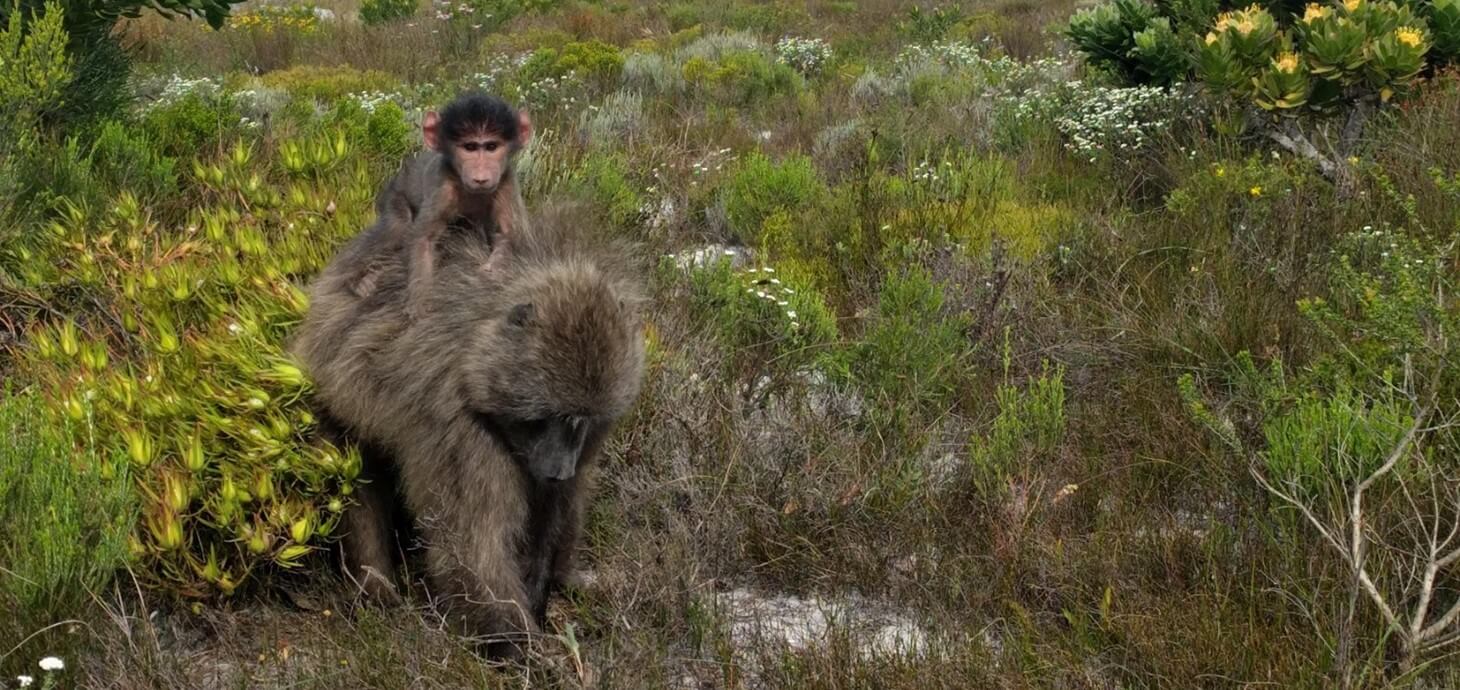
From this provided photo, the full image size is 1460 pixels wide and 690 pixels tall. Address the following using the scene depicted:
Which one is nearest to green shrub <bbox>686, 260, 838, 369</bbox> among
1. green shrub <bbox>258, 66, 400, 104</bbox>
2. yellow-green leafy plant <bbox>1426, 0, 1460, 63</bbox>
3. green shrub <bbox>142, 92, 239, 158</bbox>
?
green shrub <bbox>142, 92, 239, 158</bbox>

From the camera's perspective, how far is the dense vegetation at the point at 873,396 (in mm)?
2637

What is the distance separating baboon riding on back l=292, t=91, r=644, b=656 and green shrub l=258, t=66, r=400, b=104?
7877 millimetres

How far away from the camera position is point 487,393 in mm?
2553

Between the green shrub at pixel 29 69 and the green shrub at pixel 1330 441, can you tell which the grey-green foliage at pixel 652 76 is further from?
the green shrub at pixel 1330 441

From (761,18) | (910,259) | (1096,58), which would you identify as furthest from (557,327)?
(761,18)

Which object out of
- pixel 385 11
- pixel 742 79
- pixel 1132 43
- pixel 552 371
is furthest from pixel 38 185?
pixel 385 11

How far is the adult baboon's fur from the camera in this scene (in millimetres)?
2529

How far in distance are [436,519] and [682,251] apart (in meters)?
3.35

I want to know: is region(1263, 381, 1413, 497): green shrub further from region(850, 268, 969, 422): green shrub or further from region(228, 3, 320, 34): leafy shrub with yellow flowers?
region(228, 3, 320, 34): leafy shrub with yellow flowers

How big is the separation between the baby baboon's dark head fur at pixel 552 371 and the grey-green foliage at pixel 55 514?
2.81ft

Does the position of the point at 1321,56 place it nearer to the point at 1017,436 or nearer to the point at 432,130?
the point at 1017,436

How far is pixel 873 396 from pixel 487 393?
6.16 ft

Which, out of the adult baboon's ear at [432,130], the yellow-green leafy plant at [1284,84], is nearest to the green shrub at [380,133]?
the adult baboon's ear at [432,130]

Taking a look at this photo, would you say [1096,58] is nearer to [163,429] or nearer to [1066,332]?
[1066,332]
